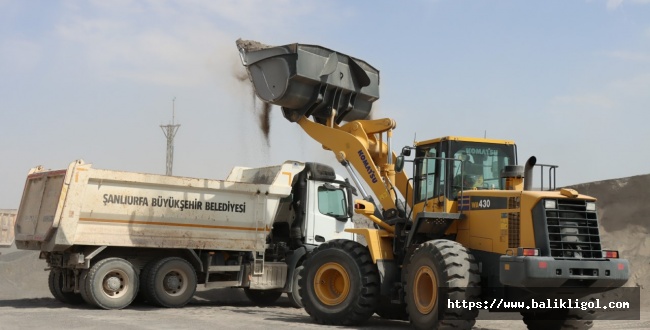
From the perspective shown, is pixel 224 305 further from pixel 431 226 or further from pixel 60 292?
pixel 431 226

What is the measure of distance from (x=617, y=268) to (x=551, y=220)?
1.17 meters

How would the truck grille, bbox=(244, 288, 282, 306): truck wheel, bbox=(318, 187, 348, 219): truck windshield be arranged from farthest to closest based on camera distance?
bbox=(244, 288, 282, 306): truck wheel → bbox=(318, 187, 348, 219): truck windshield → the truck grille

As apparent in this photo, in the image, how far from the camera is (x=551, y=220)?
11766 millimetres

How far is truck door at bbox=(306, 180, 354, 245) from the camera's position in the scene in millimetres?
18531

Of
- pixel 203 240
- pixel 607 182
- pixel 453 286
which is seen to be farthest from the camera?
pixel 607 182

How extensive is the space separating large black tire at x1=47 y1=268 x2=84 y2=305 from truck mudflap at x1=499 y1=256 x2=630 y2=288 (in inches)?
370

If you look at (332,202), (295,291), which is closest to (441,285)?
(295,291)

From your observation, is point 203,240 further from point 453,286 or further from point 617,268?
point 617,268

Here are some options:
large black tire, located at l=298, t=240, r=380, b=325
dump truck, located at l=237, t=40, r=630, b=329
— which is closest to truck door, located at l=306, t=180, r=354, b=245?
dump truck, located at l=237, t=40, r=630, b=329

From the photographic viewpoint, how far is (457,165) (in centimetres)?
1309

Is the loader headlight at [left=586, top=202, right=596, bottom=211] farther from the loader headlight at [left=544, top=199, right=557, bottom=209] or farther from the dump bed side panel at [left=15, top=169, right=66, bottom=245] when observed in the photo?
the dump bed side panel at [left=15, top=169, right=66, bottom=245]

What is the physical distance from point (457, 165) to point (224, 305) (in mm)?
7666

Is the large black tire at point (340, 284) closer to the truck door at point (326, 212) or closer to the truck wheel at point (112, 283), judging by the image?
the truck wheel at point (112, 283)

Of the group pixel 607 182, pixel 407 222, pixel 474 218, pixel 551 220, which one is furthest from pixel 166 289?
pixel 607 182
